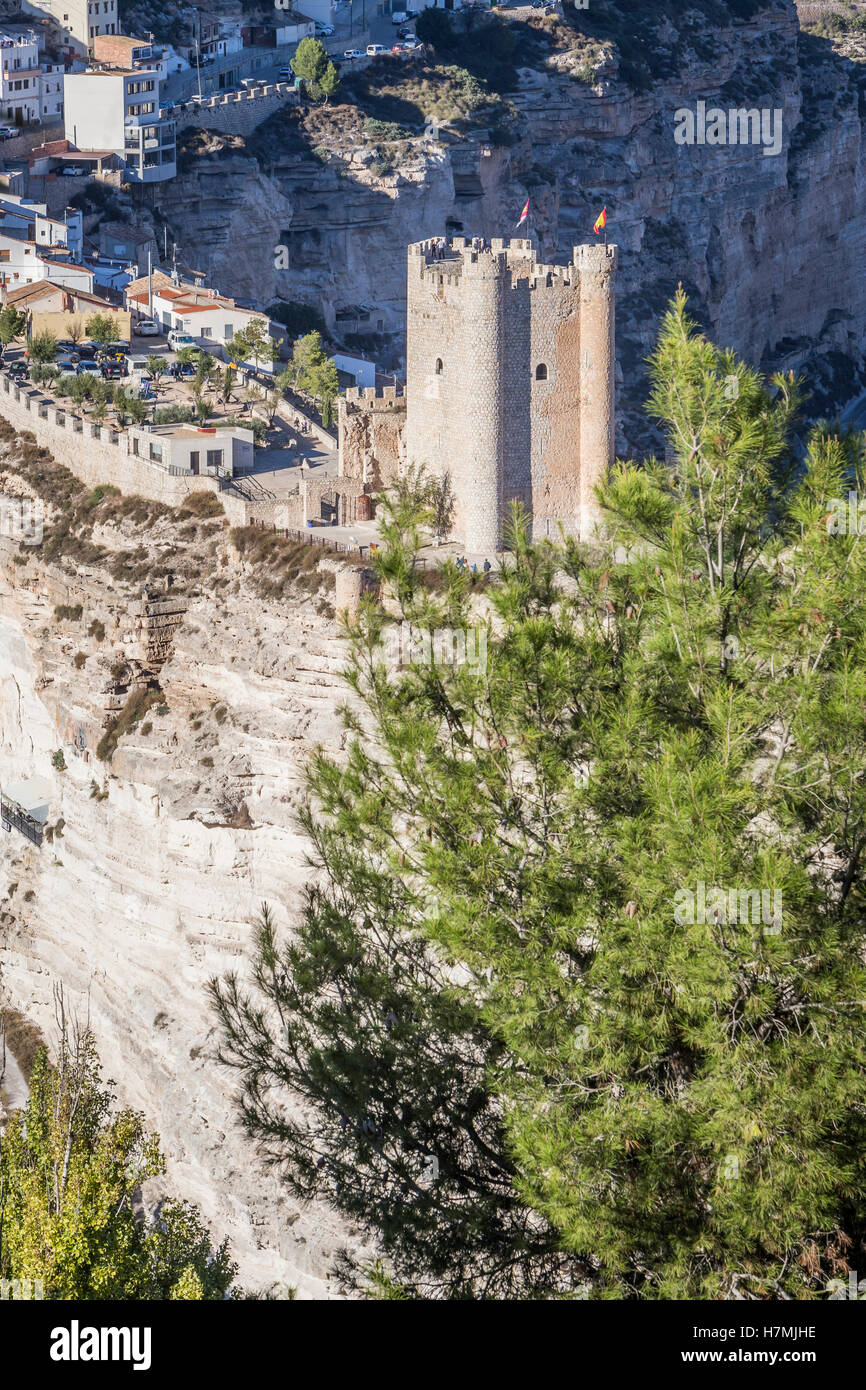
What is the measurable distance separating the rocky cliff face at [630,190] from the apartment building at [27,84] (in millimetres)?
5755

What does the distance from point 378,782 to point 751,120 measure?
8118 centimetres

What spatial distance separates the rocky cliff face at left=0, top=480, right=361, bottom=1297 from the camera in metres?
42.0

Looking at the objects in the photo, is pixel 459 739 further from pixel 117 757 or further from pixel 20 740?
pixel 20 740

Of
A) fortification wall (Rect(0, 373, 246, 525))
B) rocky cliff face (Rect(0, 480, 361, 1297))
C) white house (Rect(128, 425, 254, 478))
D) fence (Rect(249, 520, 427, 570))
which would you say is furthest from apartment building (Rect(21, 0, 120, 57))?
fence (Rect(249, 520, 427, 570))

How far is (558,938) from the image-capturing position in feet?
73.0

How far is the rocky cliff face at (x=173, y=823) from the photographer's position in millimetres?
41969

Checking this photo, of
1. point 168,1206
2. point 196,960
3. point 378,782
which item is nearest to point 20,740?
point 196,960

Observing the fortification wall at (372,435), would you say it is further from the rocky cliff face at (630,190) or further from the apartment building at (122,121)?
the apartment building at (122,121)

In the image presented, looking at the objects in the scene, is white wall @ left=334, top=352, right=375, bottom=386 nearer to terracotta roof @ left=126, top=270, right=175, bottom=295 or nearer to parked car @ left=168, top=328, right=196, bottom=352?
parked car @ left=168, top=328, right=196, bottom=352

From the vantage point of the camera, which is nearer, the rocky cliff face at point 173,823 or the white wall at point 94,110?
the rocky cliff face at point 173,823

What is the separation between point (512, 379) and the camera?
4144 centimetres

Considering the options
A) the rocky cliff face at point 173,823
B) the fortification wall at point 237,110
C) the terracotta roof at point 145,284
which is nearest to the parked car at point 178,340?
the terracotta roof at point 145,284

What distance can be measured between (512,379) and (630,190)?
53.1 meters

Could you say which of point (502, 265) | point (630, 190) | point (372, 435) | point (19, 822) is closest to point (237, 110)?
point (630, 190)
